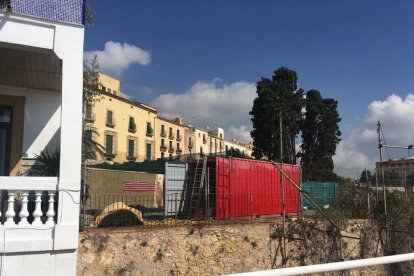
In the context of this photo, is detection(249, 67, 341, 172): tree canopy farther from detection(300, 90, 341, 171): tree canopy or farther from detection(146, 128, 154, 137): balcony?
detection(146, 128, 154, 137): balcony

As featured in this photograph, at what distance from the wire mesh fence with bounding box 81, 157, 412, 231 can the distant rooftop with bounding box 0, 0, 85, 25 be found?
538cm

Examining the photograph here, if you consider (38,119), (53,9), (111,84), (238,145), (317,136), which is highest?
(111,84)

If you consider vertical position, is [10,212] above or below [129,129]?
below

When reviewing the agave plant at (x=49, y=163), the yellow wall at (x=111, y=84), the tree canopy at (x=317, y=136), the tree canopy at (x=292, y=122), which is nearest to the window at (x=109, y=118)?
the yellow wall at (x=111, y=84)

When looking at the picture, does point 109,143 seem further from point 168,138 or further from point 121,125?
point 168,138

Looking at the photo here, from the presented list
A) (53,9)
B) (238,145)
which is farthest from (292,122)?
(238,145)

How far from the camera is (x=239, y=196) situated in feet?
47.6

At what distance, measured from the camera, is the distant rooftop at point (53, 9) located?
285 inches

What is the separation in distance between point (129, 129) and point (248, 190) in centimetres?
3917

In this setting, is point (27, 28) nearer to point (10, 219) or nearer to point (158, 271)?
point (10, 219)

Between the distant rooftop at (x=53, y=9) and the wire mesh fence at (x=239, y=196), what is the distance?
538cm

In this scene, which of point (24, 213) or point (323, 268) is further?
point (24, 213)

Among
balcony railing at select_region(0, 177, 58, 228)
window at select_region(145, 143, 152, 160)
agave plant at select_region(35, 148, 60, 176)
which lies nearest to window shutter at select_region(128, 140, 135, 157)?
window at select_region(145, 143, 152, 160)

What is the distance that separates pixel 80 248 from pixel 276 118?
85.6ft
